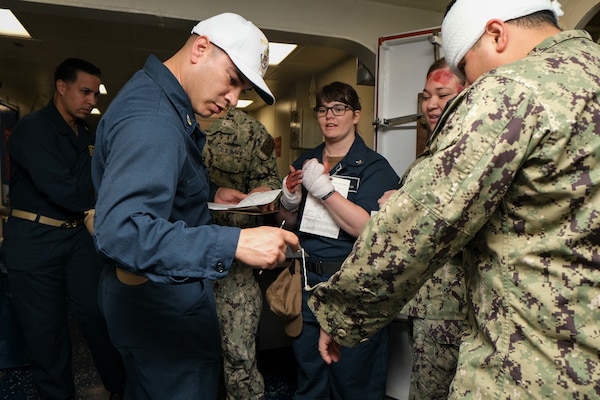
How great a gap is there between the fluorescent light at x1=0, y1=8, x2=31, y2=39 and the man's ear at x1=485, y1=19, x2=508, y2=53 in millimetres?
4294

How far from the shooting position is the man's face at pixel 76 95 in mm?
2332

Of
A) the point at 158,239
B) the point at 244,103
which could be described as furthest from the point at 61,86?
the point at 244,103

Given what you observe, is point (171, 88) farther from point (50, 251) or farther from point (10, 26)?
point (10, 26)

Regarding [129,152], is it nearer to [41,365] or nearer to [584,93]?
[584,93]

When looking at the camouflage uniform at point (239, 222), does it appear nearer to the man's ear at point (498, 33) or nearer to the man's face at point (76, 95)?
the man's face at point (76, 95)

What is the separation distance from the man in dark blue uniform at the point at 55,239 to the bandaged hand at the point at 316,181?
1.28 meters

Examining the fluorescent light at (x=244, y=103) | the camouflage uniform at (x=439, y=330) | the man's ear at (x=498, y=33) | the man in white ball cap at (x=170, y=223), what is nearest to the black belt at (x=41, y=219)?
the man in white ball cap at (x=170, y=223)

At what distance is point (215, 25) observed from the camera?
3.85 ft

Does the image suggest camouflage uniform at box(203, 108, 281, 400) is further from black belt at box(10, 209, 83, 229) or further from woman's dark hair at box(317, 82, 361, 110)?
black belt at box(10, 209, 83, 229)

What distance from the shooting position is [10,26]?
4.13m

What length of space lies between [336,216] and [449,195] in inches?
43.5

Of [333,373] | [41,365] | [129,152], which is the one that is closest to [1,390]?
[41,365]

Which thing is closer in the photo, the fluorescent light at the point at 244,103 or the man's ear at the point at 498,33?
the man's ear at the point at 498,33

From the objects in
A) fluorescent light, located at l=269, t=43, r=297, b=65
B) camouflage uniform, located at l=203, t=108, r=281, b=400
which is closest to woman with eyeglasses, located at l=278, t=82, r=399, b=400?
camouflage uniform, located at l=203, t=108, r=281, b=400
